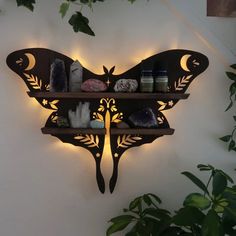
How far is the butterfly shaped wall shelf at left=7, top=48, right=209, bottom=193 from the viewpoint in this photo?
141 centimetres

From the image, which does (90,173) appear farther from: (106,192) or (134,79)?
(134,79)

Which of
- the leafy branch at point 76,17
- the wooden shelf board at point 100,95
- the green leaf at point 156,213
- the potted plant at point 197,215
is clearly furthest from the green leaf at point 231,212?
the leafy branch at point 76,17

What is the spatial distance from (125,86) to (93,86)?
0.47 ft

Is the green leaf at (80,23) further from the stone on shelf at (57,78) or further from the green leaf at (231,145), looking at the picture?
the green leaf at (231,145)

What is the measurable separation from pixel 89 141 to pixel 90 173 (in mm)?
164

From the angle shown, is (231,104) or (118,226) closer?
(118,226)

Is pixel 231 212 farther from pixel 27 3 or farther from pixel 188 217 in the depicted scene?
pixel 27 3

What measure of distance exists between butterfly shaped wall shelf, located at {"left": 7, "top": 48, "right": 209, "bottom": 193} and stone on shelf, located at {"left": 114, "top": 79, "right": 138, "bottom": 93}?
25 millimetres

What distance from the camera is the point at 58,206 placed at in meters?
1.52

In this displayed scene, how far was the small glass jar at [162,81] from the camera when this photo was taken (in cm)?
140

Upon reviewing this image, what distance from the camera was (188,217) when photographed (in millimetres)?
1160

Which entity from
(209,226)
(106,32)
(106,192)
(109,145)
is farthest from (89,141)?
(209,226)

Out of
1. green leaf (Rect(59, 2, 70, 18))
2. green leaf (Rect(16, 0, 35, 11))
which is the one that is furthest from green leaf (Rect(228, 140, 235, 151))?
green leaf (Rect(16, 0, 35, 11))

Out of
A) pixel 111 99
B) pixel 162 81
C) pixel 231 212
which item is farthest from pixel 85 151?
pixel 231 212
